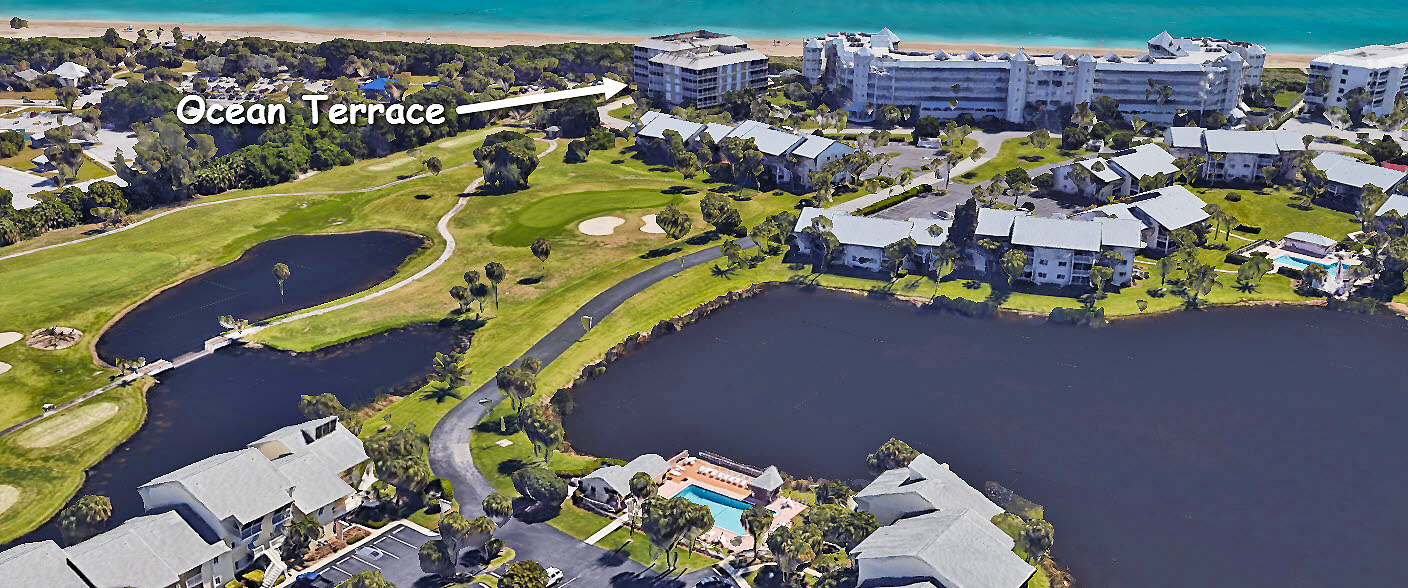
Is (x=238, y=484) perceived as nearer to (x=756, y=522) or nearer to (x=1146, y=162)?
(x=756, y=522)

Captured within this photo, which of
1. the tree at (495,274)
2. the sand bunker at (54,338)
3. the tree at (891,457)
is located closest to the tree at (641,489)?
the tree at (891,457)

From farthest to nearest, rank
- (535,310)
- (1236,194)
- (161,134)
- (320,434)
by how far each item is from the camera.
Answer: (161,134), (1236,194), (535,310), (320,434)

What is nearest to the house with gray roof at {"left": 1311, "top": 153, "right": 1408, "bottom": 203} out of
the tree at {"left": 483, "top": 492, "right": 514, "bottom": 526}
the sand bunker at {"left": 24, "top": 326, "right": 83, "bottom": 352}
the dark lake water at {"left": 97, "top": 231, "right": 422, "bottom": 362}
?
the dark lake water at {"left": 97, "top": 231, "right": 422, "bottom": 362}

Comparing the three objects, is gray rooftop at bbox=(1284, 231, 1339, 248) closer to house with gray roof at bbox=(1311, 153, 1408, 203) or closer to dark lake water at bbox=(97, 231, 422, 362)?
house with gray roof at bbox=(1311, 153, 1408, 203)

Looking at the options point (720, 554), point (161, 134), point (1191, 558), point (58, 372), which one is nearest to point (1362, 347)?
point (1191, 558)

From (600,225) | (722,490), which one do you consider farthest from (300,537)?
(600,225)

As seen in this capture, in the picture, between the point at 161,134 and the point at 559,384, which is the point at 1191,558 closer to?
the point at 559,384
